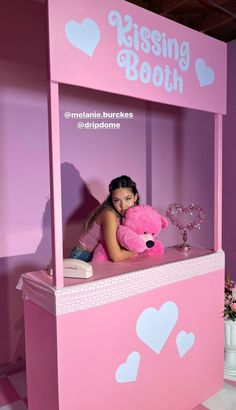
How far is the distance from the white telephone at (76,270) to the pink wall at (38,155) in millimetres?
685

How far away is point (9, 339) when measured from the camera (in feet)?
5.98

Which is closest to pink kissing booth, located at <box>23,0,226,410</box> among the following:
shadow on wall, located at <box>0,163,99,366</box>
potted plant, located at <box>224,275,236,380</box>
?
potted plant, located at <box>224,275,236,380</box>

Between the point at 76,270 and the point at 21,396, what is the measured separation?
84 centimetres

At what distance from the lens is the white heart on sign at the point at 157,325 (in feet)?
4.35

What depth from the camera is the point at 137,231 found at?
1357 millimetres

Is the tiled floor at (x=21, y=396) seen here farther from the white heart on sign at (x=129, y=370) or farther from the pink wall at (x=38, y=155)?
the white heart on sign at (x=129, y=370)

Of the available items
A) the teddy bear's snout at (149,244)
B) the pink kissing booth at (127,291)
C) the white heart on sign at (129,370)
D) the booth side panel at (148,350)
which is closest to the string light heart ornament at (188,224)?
the pink kissing booth at (127,291)

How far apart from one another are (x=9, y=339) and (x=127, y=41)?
5.01ft

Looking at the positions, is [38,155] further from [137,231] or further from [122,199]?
[137,231]

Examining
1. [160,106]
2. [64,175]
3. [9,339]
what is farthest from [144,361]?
[160,106]

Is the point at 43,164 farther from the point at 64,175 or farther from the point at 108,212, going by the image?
the point at 108,212

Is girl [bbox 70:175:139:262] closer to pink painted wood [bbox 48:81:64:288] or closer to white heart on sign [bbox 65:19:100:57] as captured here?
pink painted wood [bbox 48:81:64:288]

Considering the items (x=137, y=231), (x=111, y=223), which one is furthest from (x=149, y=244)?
(x=111, y=223)

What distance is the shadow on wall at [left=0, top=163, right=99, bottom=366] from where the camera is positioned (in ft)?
5.91
